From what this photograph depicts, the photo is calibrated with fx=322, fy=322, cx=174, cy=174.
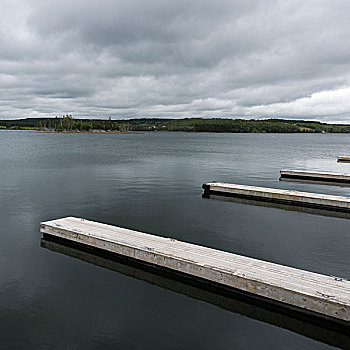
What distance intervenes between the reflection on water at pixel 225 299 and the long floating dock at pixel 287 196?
14.0 metres

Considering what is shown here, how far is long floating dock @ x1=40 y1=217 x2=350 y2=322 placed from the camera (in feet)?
27.8

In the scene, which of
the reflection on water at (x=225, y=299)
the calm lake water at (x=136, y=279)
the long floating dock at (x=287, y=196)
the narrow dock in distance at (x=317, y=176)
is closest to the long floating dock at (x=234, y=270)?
the reflection on water at (x=225, y=299)

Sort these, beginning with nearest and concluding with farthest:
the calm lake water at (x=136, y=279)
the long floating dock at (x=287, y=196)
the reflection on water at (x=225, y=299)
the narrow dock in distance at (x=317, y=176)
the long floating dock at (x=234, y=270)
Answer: the calm lake water at (x=136, y=279)
the reflection on water at (x=225, y=299)
the long floating dock at (x=234, y=270)
the long floating dock at (x=287, y=196)
the narrow dock in distance at (x=317, y=176)

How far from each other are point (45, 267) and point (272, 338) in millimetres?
8113

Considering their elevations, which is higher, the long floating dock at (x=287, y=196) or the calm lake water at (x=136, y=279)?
the long floating dock at (x=287, y=196)

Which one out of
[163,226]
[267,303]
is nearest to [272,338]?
[267,303]

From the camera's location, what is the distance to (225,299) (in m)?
9.69

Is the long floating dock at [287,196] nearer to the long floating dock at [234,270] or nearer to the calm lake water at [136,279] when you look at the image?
the calm lake water at [136,279]

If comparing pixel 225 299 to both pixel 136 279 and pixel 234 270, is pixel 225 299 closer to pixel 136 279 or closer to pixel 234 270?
pixel 234 270

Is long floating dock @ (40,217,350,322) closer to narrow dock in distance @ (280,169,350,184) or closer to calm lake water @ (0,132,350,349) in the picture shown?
calm lake water @ (0,132,350,349)

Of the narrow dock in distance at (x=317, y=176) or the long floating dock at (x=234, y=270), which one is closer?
the long floating dock at (x=234, y=270)

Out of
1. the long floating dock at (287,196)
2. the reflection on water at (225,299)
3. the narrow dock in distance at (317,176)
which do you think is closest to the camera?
the reflection on water at (225,299)

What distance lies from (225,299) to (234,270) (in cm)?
89

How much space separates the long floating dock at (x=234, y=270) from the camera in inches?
333
